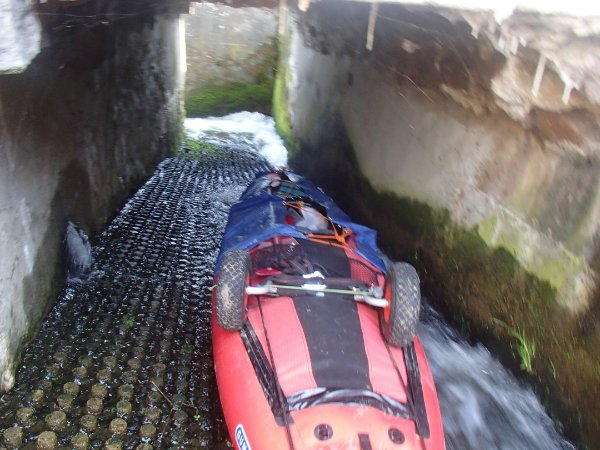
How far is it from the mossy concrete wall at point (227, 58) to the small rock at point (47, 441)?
1248cm

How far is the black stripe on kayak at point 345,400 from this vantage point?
3.10 metres

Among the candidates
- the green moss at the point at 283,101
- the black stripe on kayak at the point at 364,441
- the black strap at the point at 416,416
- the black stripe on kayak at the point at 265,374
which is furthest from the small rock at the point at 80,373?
the green moss at the point at 283,101

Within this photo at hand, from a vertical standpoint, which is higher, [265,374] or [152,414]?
[265,374]

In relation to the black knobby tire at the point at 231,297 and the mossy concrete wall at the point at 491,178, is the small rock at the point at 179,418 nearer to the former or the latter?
the black knobby tire at the point at 231,297

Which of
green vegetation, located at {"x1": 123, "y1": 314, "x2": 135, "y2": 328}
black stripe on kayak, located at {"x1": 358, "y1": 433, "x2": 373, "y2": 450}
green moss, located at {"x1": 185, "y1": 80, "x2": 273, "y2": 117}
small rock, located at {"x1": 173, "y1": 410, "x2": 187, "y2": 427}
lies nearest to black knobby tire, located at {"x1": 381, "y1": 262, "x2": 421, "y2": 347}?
black stripe on kayak, located at {"x1": 358, "y1": 433, "x2": 373, "y2": 450}

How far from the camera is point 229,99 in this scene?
1502cm

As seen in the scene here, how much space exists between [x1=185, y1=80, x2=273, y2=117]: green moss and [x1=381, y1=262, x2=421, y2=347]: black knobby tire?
12253 mm

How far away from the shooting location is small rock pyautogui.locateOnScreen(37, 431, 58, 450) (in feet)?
10.9

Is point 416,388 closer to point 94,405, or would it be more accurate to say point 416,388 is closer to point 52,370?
point 94,405

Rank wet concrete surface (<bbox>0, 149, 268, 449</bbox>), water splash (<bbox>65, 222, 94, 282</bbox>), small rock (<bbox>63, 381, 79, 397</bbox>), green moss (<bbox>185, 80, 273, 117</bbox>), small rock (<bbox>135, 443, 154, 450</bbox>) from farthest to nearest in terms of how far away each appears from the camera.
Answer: green moss (<bbox>185, 80, 273, 117</bbox>)
water splash (<bbox>65, 222, 94, 282</bbox>)
small rock (<bbox>63, 381, 79, 397</bbox>)
wet concrete surface (<bbox>0, 149, 268, 449</bbox>)
small rock (<bbox>135, 443, 154, 450</bbox>)

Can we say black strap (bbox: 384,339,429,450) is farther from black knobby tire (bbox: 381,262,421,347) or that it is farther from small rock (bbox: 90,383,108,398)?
small rock (bbox: 90,383,108,398)

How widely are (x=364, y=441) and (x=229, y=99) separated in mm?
13369

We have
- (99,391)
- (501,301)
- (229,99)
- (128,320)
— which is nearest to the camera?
(99,391)

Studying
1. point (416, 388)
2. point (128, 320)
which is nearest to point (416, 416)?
point (416, 388)
